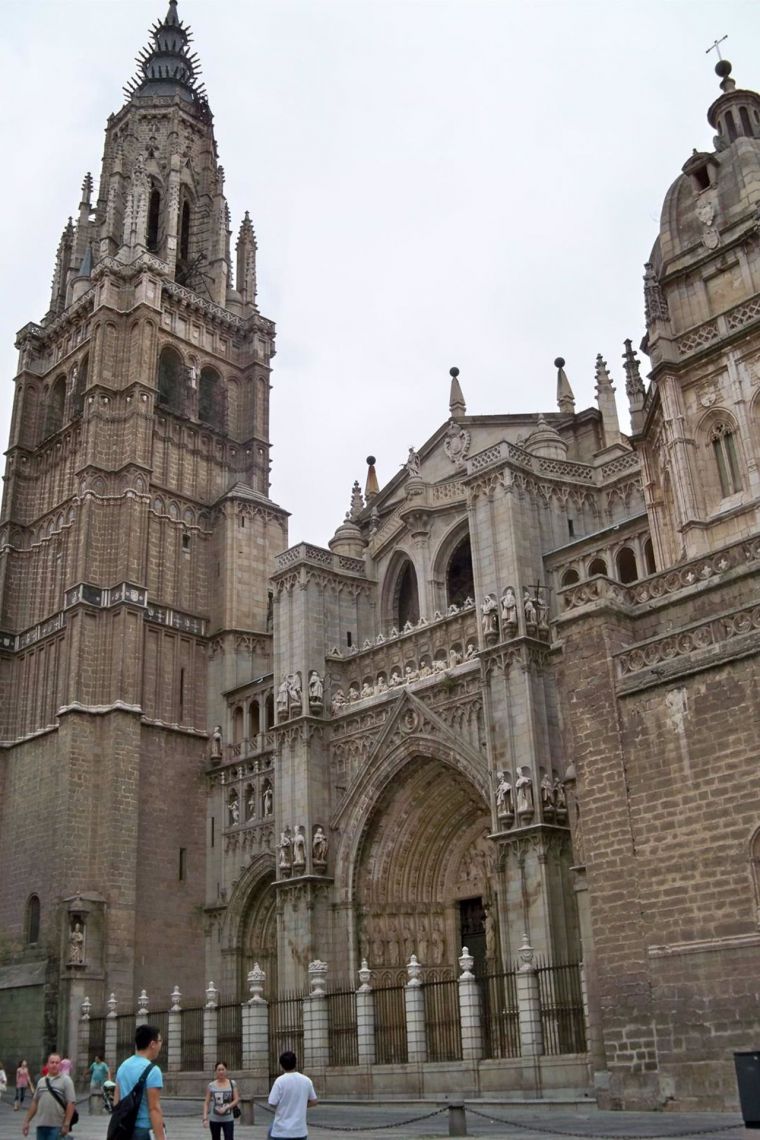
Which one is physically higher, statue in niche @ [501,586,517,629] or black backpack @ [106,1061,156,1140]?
statue in niche @ [501,586,517,629]

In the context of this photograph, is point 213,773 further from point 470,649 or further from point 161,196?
point 161,196

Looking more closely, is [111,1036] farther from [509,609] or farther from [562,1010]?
[509,609]

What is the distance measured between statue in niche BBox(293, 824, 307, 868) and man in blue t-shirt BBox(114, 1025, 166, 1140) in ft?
67.5

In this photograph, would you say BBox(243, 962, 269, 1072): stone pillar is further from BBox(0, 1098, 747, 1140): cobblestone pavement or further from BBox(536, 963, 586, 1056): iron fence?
BBox(536, 963, 586, 1056): iron fence

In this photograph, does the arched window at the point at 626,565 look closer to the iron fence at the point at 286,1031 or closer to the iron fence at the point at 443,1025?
the iron fence at the point at 443,1025

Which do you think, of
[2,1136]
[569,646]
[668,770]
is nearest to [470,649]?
[569,646]

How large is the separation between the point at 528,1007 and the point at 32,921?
16620mm

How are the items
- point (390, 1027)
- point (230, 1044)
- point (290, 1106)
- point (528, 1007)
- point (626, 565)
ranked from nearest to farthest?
point (290, 1106) → point (528, 1007) → point (390, 1027) → point (626, 565) → point (230, 1044)

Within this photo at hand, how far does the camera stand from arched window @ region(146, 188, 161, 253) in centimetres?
4203

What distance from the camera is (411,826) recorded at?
27109 millimetres

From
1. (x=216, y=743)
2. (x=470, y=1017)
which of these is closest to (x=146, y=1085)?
(x=470, y=1017)

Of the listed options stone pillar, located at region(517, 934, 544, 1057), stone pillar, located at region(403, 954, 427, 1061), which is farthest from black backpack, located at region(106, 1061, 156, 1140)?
stone pillar, located at region(403, 954, 427, 1061)

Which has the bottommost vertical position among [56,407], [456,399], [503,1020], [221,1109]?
[221,1109]

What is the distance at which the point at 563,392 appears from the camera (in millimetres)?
33000
